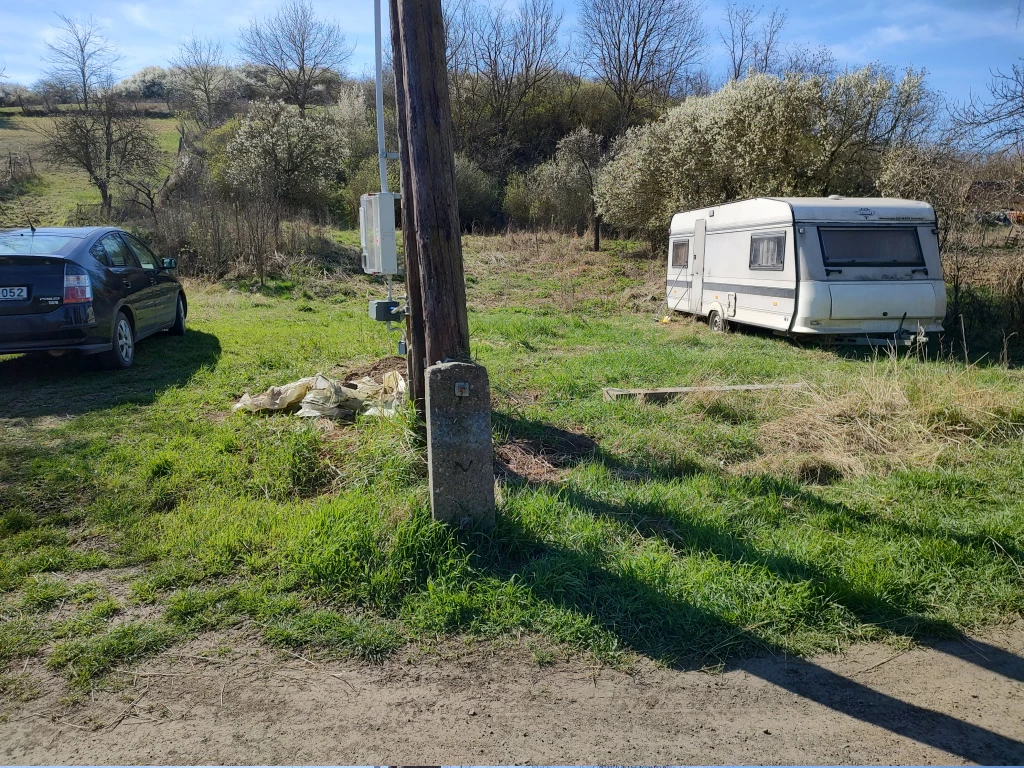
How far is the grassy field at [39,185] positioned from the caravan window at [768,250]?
22860 millimetres

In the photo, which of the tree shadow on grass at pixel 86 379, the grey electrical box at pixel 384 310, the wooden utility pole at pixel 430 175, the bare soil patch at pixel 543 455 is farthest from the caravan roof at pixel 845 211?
the tree shadow on grass at pixel 86 379

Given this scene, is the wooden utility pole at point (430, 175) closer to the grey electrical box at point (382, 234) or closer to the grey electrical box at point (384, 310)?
the grey electrical box at point (382, 234)

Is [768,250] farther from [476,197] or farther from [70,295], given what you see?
[476,197]

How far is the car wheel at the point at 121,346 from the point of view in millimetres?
7820

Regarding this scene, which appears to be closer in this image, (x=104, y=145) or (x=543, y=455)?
(x=543, y=455)

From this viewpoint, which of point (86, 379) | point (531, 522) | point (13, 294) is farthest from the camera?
point (86, 379)

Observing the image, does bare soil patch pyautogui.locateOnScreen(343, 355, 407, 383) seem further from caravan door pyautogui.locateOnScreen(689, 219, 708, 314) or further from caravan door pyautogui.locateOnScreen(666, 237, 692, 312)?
caravan door pyautogui.locateOnScreen(666, 237, 692, 312)

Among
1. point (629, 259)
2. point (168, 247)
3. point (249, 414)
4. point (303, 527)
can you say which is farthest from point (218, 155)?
point (303, 527)

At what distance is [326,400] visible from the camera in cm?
629

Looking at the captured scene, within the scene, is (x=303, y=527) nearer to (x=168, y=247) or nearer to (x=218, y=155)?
(x=168, y=247)

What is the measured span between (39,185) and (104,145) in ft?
14.8

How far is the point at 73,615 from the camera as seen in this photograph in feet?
11.4

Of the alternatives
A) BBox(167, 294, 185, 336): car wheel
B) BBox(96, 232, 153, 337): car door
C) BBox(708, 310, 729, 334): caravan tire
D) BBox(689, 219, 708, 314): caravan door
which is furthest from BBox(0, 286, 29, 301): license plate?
BBox(689, 219, 708, 314): caravan door

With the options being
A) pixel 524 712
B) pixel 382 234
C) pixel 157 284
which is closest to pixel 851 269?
pixel 382 234
